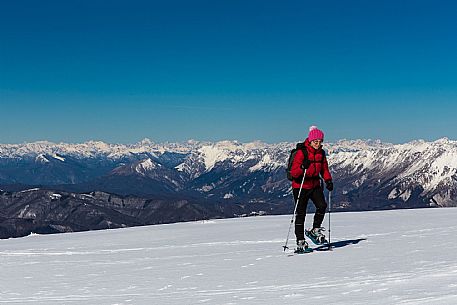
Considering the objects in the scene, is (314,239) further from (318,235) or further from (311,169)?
(311,169)

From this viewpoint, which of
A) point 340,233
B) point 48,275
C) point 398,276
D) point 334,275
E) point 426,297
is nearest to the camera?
point 426,297

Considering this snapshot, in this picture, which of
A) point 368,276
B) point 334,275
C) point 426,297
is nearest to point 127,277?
point 334,275

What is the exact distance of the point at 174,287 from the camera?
848cm

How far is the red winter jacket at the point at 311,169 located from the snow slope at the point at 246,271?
5.32 feet

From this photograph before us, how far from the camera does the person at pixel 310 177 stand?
1120 cm

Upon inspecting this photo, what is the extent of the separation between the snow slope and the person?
2.91 feet

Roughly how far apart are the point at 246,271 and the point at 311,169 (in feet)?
9.91

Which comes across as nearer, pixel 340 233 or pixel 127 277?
pixel 127 277

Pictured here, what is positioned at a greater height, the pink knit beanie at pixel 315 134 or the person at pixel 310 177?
the pink knit beanie at pixel 315 134

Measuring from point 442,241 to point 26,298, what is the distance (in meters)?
8.78

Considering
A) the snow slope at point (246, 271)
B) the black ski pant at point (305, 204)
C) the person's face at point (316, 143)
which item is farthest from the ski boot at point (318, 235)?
the person's face at point (316, 143)

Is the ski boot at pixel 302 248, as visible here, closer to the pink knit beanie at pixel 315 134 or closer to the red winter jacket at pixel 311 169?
the red winter jacket at pixel 311 169

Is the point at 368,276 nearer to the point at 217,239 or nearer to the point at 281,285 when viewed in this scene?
the point at 281,285

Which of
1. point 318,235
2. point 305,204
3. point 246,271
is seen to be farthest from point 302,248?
point 246,271
